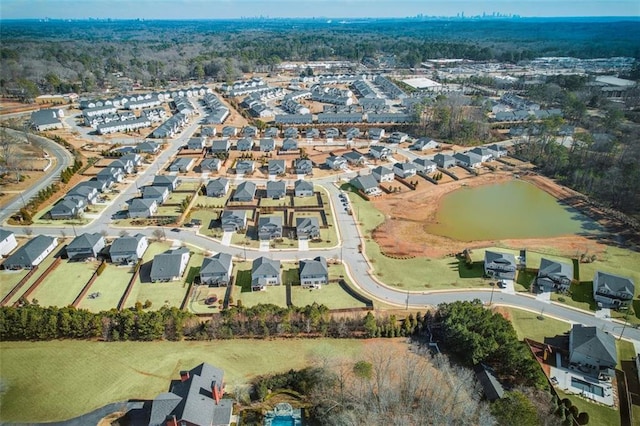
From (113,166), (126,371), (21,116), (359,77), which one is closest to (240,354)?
(126,371)

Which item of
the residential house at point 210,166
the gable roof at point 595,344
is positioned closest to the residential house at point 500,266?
the gable roof at point 595,344

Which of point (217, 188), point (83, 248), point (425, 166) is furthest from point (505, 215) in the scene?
point (83, 248)

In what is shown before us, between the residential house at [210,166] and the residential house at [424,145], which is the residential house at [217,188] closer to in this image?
the residential house at [210,166]

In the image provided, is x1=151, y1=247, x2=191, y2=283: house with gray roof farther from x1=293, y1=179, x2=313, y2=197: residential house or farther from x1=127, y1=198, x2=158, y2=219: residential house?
x1=293, y1=179, x2=313, y2=197: residential house

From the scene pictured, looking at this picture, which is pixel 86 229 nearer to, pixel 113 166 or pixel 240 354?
pixel 113 166

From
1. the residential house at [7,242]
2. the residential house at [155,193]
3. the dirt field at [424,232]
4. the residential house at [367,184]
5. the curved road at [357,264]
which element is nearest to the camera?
the curved road at [357,264]

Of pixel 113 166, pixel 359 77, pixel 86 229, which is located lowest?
pixel 86 229
